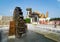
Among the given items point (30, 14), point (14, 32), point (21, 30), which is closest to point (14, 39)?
point (14, 32)

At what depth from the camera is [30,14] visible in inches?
3231

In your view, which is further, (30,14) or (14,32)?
(30,14)

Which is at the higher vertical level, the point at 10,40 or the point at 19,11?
the point at 19,11

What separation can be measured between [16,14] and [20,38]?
8.85ft

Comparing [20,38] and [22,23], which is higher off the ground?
[22,23]

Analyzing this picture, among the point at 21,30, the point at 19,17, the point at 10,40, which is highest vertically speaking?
the point at 19,17

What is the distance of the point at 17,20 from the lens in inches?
794

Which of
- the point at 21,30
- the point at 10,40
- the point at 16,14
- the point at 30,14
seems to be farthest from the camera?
the point at 30,14

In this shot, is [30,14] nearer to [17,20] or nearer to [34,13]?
[34,13]

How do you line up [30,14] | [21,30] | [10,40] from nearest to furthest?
[21,30]
[10,40]
[30,14]

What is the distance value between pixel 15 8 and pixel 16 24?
6.10ft

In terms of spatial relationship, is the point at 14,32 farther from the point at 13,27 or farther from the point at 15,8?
the point at 15,8

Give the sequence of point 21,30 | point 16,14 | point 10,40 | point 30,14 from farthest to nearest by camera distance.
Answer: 1. point 30,14
2. point 10,40
3. point 16,14
4. point 21,30

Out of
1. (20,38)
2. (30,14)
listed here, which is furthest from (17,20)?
(30,14)
